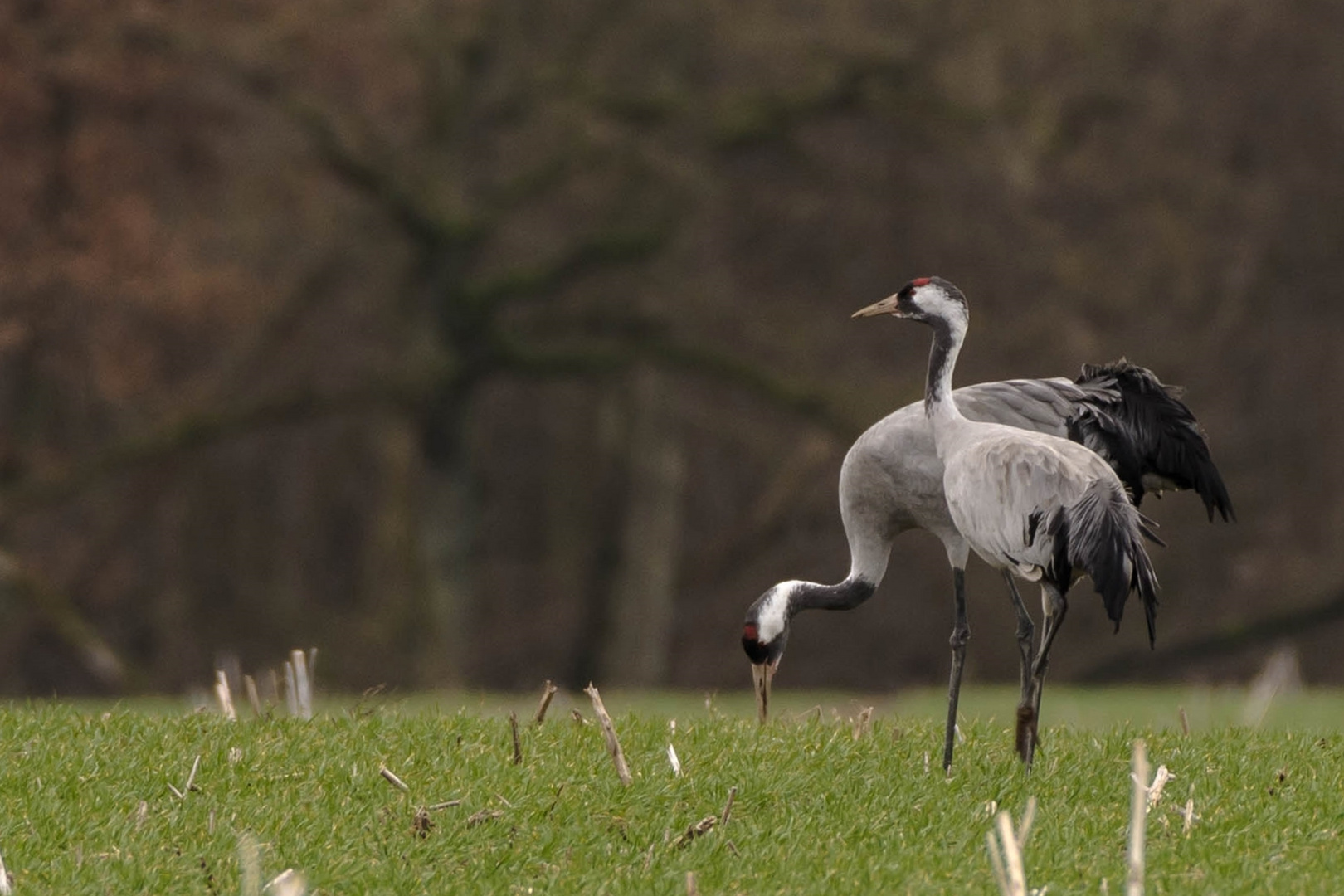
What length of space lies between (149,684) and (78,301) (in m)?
3.88

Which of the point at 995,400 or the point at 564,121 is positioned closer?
the point at 995,400

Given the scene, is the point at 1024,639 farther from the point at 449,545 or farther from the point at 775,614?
the point at 449,545

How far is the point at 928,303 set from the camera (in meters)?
7.27

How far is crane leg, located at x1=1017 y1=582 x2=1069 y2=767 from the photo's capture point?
6426 mm

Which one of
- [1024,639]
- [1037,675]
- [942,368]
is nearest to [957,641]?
[1024,639]

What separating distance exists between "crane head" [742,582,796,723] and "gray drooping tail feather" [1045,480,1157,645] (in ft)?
5.80

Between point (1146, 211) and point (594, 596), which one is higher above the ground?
point (1146, 211)

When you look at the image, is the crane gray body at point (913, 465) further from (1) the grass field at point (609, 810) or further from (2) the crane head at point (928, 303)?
(1) the grass field at point (609, 810)

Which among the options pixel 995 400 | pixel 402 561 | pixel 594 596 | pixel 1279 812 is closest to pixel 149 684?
pixel 402 561

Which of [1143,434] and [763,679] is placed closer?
[1143,434]

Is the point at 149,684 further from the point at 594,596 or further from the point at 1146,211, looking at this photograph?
the point at 1146,211

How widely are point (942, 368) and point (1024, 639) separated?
0.95 metres

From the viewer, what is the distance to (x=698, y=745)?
689cm

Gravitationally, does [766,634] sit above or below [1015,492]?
below
